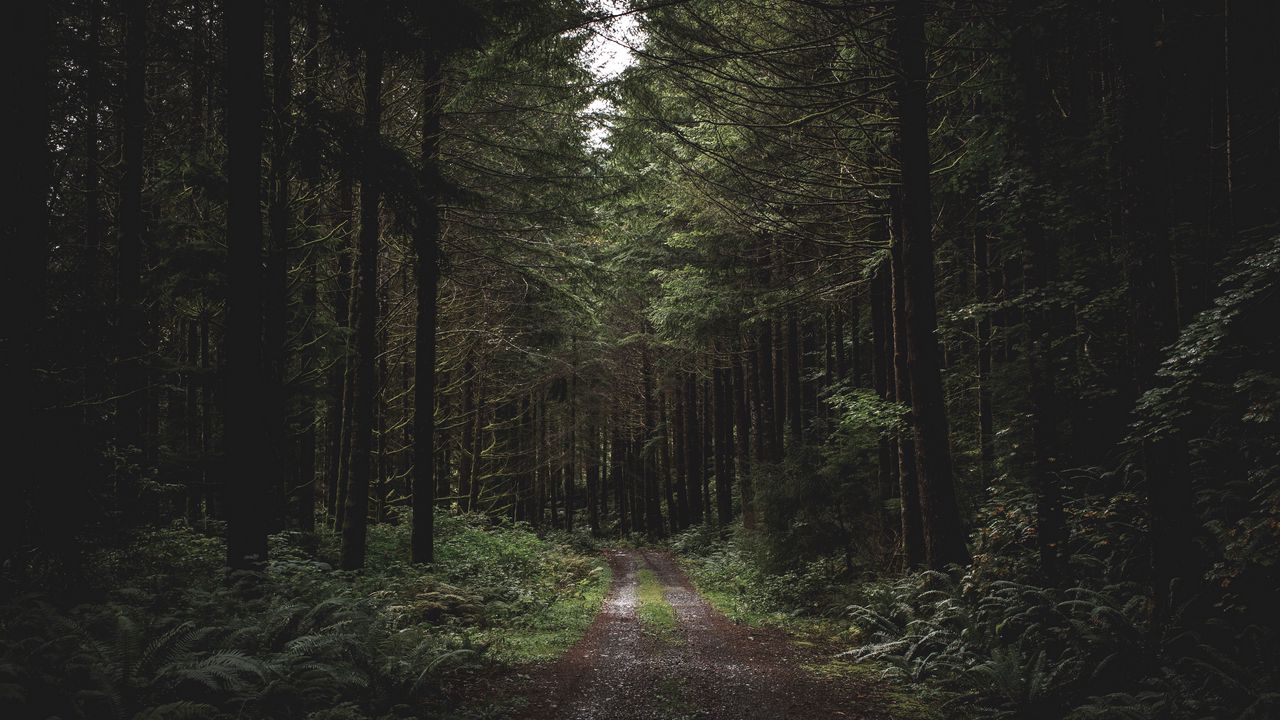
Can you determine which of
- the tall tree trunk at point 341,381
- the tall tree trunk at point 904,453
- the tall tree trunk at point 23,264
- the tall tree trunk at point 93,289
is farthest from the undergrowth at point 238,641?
the tall tree trunk at point 904,453

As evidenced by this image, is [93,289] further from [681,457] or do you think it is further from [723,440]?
[681,457]

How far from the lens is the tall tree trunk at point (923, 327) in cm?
938

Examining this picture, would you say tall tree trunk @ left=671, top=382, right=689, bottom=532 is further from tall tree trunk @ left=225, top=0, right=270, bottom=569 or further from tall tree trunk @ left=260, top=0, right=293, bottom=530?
tall tree trunk @ left=225, top=0, right=270, bottom=569

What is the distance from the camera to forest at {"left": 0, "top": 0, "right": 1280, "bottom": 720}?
6.04 meters

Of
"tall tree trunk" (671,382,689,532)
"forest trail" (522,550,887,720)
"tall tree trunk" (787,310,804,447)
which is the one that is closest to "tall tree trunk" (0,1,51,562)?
"forest trail" (522,550,887,720)

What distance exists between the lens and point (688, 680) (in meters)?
7.44

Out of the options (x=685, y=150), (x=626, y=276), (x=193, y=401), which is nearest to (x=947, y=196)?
(x=685, y=150)

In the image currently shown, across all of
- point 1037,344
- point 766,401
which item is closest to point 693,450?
point 766,401

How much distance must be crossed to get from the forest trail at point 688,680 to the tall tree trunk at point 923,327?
9.49 feet

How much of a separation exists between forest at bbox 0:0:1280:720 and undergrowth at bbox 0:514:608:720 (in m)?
0.05

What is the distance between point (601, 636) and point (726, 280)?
414 inches

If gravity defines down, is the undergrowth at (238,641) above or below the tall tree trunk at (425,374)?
below

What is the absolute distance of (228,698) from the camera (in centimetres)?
491

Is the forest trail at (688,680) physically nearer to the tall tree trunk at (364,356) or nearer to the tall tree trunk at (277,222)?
the tall tree trunk at (364,356)
